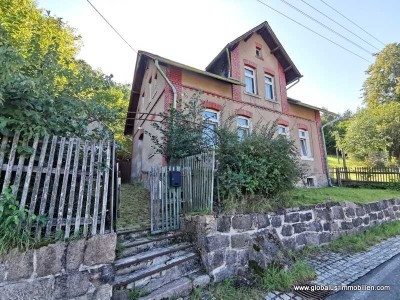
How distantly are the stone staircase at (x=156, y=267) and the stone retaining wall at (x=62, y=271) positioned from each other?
304mm

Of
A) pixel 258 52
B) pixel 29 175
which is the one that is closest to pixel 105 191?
pixel 29 175

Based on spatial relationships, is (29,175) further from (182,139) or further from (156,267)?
(182,139)

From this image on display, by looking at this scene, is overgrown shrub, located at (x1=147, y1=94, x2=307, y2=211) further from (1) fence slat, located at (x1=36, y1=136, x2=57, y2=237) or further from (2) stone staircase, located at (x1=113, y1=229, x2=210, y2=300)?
(1) fence slat, located at (x1=36, y1=136, x2=57, y2=237)

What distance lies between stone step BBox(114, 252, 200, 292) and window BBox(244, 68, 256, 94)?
951 centimetres

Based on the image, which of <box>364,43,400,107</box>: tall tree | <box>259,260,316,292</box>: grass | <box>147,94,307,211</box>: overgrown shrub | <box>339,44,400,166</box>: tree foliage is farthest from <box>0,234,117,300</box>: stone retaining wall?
<box>364,43,400,107</box>: tall tree

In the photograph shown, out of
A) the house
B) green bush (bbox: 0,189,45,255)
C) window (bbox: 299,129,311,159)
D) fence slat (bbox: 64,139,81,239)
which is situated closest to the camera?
green bush (bbox: 0,189,45,255)

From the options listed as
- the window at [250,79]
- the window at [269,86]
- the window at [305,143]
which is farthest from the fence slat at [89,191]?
the window at [305,143]

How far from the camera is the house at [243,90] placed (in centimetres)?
898

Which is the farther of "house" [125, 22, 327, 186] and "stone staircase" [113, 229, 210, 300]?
"house" [125, 22, 327, 186]

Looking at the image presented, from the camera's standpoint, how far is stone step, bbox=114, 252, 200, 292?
2885mm

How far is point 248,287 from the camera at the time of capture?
11.2ft

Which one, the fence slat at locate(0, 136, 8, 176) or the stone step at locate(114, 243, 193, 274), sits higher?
the fence slat at locate(0, 136, 8, 176)

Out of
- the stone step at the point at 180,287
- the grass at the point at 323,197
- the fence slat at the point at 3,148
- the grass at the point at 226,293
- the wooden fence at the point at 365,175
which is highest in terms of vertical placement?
the wooden fence at the point at 365,175

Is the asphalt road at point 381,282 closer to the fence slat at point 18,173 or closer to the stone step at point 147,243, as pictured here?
the stone step at point 147,243
